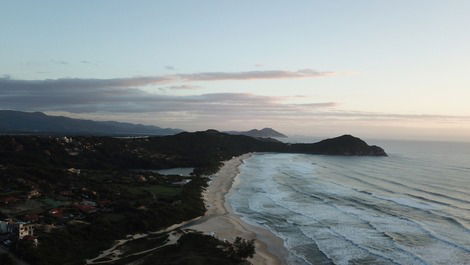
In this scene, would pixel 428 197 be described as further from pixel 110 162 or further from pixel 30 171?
pixel 110 162

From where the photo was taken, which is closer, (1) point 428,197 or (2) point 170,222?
(2) point 170,222

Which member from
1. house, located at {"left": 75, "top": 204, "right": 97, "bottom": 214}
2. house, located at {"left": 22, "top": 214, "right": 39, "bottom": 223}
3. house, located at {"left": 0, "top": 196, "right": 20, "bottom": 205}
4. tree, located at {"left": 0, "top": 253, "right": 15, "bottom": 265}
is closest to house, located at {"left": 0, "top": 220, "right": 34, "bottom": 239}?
tree, located at {"left": 0, "top": 253, "right": 15, "bottom": 265}

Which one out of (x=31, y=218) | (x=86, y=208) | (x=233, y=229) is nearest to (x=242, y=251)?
(x=233, y=229)

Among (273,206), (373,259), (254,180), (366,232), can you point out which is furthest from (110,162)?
(373,259)

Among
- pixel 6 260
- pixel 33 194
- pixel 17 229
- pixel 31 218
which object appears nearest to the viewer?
pixel 6 260

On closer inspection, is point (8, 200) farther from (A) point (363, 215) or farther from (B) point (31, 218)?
(A) point (363, 215)

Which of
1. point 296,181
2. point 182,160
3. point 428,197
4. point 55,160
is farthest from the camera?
point 182,160

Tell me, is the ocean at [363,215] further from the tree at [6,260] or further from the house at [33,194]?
the house at [33,194]

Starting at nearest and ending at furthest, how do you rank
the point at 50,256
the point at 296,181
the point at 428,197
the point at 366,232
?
the point at 50,256, the point at 366,232, the point at 428,197, the point at 296,181
